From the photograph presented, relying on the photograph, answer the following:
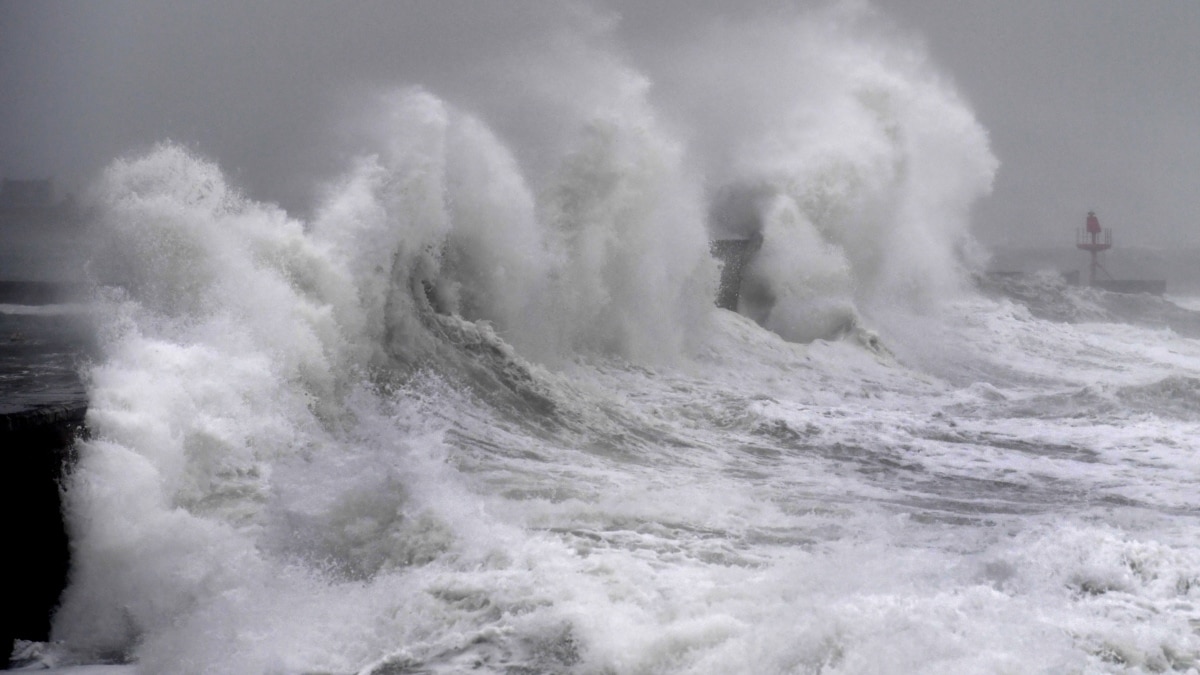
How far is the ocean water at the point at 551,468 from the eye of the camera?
3820 millimetres

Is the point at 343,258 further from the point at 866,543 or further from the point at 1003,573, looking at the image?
the point at 1003,573

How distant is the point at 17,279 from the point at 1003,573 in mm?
18860

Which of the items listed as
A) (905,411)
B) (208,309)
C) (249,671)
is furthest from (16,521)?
(905,411)

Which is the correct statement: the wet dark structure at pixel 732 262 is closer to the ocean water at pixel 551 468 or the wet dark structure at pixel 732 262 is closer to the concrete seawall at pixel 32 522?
the ocean water at pixel 551 468

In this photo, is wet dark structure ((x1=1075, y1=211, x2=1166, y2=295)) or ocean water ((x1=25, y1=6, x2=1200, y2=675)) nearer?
ocean water ((x1=25, y1=6, x2=1200, y2=675))

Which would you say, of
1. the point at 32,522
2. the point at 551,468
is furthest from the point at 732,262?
the point at 32,522

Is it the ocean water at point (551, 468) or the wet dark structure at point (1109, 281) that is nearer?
the ocean water at point (551, 468)

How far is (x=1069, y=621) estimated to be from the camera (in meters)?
3.71

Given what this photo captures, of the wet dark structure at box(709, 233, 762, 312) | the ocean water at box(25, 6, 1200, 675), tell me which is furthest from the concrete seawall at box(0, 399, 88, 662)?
the wet dark structure at box(709, 233, 762, 312)

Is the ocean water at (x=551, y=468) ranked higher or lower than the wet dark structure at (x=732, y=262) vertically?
lower

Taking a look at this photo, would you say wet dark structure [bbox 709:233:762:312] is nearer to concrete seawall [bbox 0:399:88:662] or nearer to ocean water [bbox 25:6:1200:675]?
ocean water [bbox 25:6:1200:675]

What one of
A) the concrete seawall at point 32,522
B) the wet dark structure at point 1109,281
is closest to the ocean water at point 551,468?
the concrete seawall at point 32,522

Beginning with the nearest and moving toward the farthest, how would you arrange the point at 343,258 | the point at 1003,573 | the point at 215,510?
1. the point at 1003,573
2. the point at 215,510
3. the point at 343,258

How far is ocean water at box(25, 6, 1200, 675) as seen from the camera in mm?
3820
